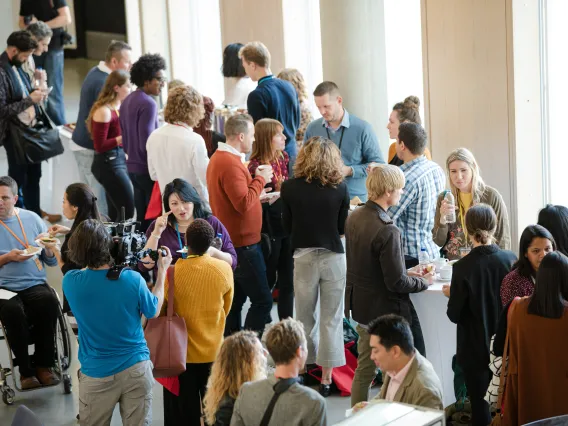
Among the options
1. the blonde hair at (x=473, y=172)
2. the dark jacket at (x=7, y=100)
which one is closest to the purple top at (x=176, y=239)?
the blonde hair at (x=473, y=172)

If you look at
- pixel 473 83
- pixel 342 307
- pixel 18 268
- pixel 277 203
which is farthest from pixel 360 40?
pixel 18 268

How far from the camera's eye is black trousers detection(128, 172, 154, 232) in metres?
7.06

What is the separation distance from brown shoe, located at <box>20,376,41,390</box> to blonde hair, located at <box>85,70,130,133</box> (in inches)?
95.3

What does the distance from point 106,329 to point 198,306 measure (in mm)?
522

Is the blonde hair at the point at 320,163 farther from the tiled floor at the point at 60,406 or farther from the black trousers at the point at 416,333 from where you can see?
the tiled floor at the point at 60,406

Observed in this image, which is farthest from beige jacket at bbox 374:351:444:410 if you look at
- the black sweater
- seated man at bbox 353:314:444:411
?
the black sweater

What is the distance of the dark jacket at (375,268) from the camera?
185 inches

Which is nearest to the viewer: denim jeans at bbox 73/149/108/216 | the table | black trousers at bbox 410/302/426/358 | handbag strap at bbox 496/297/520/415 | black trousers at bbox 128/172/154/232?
handbag strap at bbox 496/297/520/415

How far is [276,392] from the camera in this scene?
3385 mm

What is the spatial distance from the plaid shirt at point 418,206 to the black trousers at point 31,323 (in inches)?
86.2

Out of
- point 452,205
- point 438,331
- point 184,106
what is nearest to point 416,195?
point 452,205

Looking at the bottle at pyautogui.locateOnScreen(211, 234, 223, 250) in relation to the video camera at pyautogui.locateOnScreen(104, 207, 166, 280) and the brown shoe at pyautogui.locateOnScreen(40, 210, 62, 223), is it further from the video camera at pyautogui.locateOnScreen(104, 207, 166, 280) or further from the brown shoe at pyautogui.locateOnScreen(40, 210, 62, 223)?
the brown shoe at pyautogui.locateOnScreen(40, 210, 62, 223)

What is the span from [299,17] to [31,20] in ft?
10.1

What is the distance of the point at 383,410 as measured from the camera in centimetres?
297
